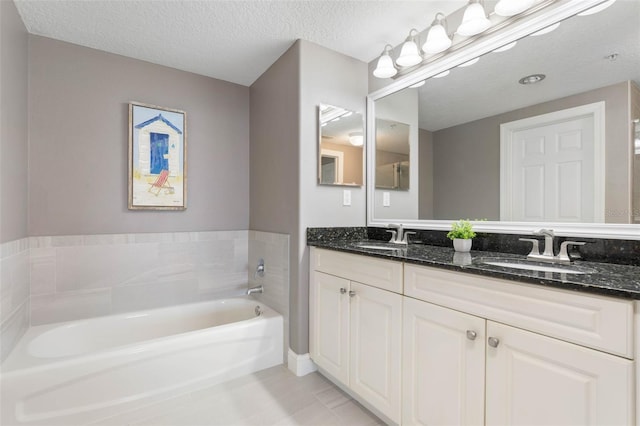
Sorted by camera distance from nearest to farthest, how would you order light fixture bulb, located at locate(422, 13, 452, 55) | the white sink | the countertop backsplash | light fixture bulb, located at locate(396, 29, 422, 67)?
1. the white sink
2. the countertop backsplash
3. light fixture bulb, located at locate(422, 13, 452, 55)
4. light fixture bulb, located at locate(396, 29, 422, 67)

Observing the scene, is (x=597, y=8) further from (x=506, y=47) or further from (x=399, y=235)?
(x=399, y=235)

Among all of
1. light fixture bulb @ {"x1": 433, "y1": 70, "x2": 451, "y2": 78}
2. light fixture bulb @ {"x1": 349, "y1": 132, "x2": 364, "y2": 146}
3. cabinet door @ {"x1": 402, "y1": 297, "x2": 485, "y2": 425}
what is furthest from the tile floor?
light fixture bulb @ {"x1": 433, "y1": 70, "x2": 451, "y2": 78}

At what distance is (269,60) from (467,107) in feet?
5.11

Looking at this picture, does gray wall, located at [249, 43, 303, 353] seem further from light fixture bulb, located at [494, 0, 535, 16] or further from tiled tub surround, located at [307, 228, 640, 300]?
light fixture bulb, located at [494, 0, 535, 16]

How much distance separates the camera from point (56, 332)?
2.01m

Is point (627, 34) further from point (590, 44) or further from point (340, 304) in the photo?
point (340, 304)

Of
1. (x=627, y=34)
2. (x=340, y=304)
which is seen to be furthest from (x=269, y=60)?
(x=627, y=34)

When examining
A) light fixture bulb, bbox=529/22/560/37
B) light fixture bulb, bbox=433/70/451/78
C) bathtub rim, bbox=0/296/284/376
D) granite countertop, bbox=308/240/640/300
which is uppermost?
light fixture bulb, bbox=433/70/451/78

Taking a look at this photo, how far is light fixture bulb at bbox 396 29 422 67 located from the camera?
191 centimetres

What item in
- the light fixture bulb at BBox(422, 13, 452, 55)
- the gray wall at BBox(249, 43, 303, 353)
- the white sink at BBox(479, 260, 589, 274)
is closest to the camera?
the white sink at BBox(479, 260, 589, 274)

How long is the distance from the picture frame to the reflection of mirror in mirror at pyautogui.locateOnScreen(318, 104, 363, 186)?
1242mm

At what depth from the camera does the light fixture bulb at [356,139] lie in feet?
7.73

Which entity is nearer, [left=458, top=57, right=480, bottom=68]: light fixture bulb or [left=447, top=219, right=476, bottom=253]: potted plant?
[left=447, top=219, right=476, bottom=253]: potted plant

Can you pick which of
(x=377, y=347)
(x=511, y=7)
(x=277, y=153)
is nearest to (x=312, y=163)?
(x=277, y=153)
